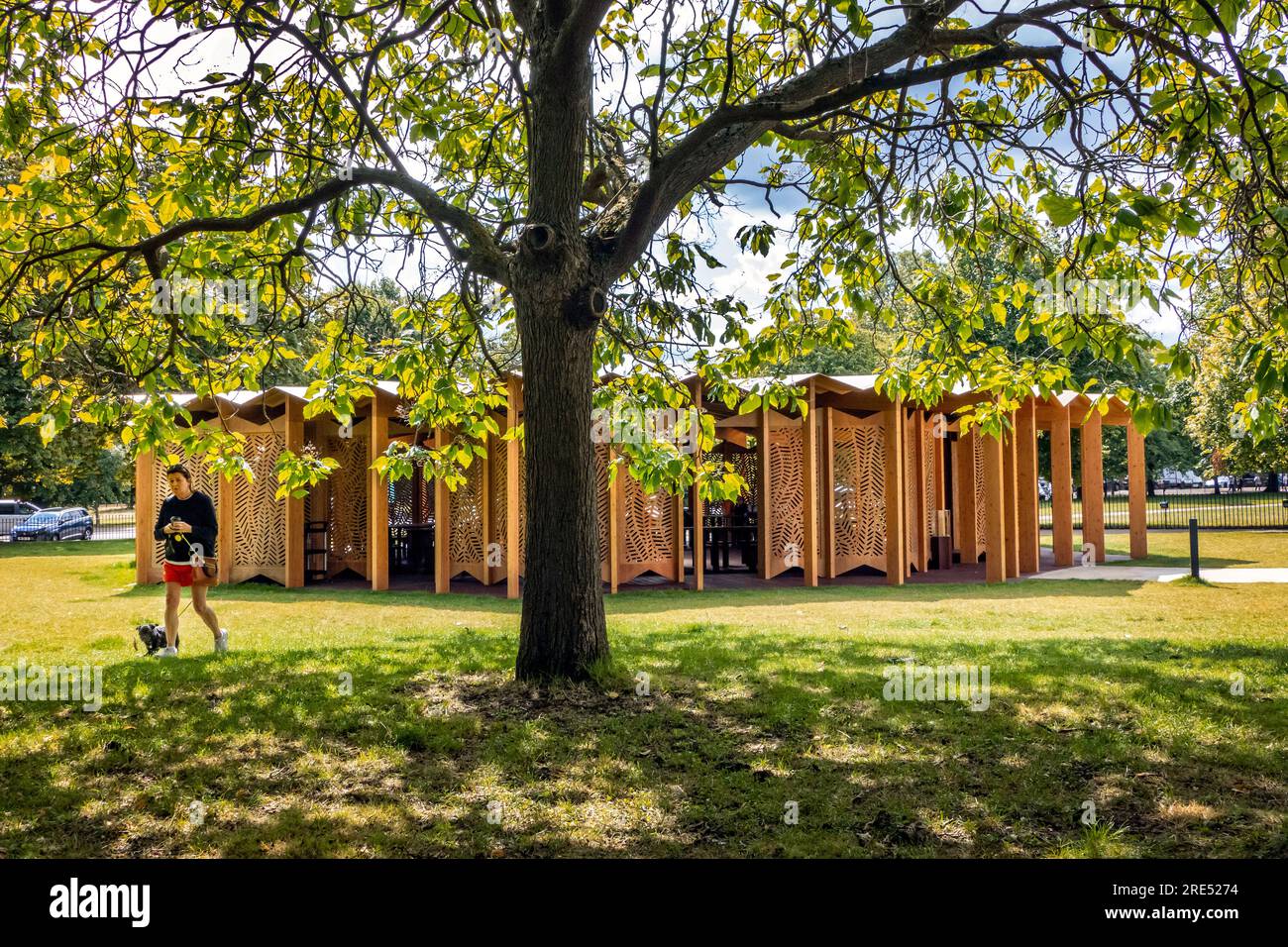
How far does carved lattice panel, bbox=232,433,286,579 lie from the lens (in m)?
15.2

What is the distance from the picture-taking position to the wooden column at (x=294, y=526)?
582 inches

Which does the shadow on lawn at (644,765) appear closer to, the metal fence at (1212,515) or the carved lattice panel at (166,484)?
the carved lattice panel at (166,484)

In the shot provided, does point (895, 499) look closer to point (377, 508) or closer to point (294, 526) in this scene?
point (377, 508)

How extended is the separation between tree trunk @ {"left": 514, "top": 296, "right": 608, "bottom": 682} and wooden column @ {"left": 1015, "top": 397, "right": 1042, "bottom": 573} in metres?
12.9

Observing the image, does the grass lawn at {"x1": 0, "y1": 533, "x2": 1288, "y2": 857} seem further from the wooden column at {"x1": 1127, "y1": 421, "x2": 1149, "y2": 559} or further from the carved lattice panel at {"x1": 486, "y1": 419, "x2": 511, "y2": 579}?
the wooden column at {"x1": 1127, "y1": 421, "x2": 1149, "y2": 559}

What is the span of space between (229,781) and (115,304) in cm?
506

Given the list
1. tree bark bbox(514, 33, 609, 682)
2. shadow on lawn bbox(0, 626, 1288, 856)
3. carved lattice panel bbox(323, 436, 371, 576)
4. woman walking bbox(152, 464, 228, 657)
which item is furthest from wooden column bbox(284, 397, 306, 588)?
tree bark bbox(514, 33, 609, 682)

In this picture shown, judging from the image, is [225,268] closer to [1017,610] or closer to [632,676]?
[632,676]

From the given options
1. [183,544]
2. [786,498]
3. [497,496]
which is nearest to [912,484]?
[786,498]

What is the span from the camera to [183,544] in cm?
766

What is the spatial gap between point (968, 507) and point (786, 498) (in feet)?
18.9

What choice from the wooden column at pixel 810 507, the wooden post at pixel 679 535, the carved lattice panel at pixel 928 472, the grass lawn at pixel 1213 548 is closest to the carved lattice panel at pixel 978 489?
the carved lattice panel at pixel 928 472

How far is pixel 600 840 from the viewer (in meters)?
3.60
